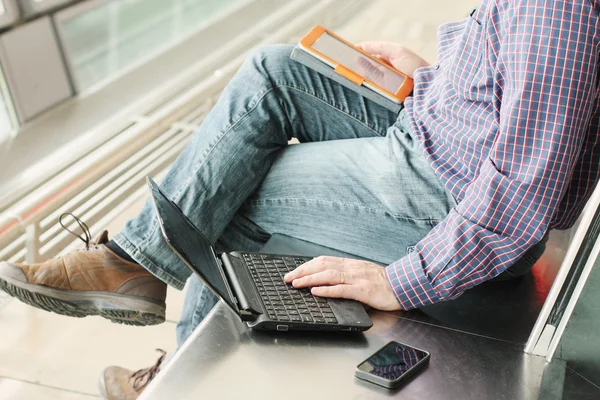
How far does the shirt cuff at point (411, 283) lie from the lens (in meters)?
1.23

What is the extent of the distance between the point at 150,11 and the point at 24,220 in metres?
2.24

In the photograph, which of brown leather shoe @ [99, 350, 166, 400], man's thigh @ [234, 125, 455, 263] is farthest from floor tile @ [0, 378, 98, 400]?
man's thigh @ [234, 125, 455, 263]

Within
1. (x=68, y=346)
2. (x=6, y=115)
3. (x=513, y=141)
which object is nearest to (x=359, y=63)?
(x=513, y=141)

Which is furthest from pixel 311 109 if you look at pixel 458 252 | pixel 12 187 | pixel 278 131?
pixel 12 187

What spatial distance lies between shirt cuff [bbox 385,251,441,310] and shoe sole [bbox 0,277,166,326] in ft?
1.76

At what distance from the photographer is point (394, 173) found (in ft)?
4.65

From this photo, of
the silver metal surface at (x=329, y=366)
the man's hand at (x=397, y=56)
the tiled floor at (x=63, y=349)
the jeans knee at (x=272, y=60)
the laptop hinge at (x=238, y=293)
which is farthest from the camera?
the tiled floor at (x=63, y=349)

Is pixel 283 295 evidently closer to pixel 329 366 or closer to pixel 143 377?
pixel 329 366

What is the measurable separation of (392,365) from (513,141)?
40 cm

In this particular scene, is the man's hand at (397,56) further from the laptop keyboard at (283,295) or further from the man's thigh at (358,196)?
the laptop keyboard at (283,295)

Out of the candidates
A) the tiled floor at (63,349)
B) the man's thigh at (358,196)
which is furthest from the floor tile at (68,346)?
the man's thigh at (358,196)

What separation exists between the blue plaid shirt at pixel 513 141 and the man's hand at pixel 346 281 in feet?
0.07

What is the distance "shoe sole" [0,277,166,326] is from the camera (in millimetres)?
1493

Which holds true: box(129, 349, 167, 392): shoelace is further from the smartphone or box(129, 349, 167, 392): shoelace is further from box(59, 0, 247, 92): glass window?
box(59, 0, 247, 92): glass window
